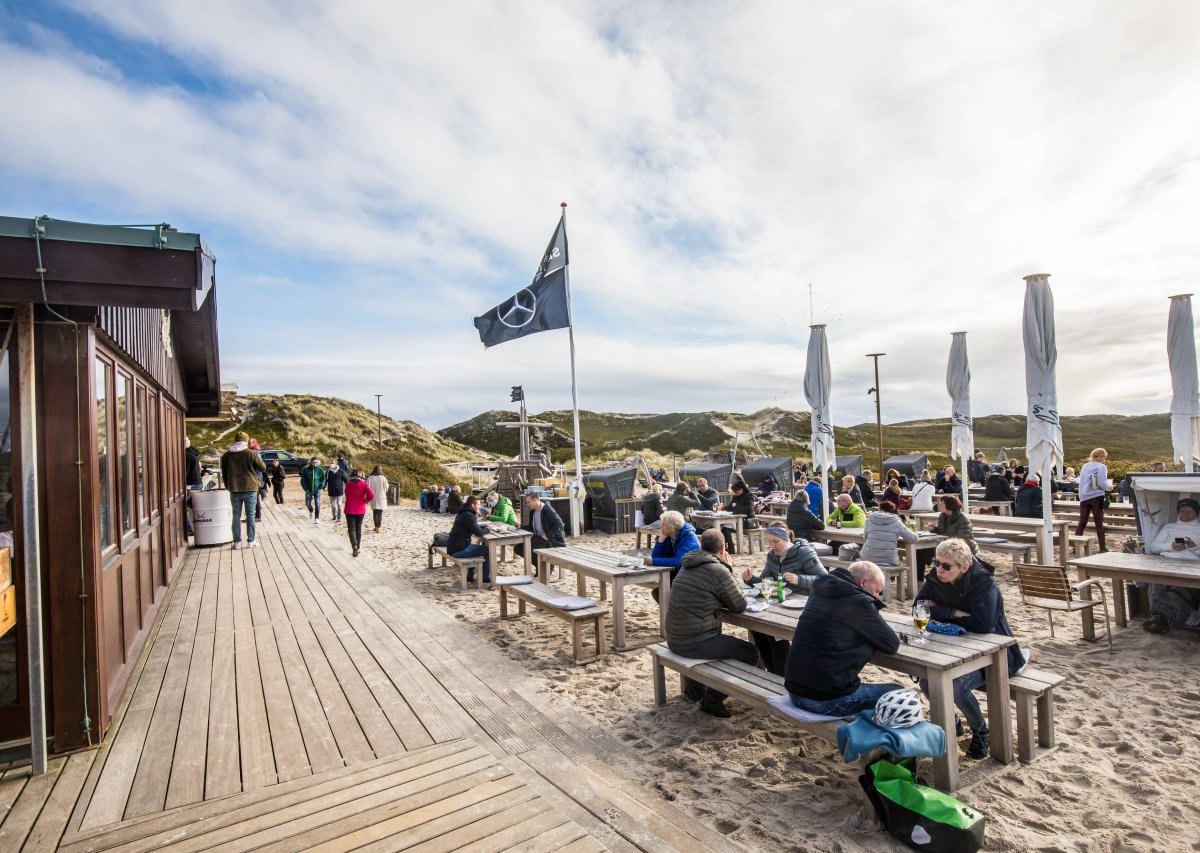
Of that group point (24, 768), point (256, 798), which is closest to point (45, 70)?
point (24, 768)

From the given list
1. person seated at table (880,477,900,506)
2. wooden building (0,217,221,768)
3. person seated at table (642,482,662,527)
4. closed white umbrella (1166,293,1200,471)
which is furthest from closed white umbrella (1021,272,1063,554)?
wooden building (0,217,221,768)

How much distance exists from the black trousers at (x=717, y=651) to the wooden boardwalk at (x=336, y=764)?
752 millimetres

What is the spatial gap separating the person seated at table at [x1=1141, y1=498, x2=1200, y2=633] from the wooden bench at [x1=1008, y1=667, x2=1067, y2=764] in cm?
311

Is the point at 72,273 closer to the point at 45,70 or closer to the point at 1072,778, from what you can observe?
the point at 45,70

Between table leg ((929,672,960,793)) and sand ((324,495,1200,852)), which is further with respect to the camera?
table leg ((929,672,960,793))

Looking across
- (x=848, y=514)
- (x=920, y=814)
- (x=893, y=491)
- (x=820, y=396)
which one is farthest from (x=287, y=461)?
(x=920, y=814)

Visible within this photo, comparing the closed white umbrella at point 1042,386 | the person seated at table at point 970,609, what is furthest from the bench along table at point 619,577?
the closed white umbrella at point 1042,386

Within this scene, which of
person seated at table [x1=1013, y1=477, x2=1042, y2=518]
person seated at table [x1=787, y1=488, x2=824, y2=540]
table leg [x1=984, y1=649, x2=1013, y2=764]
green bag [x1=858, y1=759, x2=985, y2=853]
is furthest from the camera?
person seated at table [x1=1013, y1=477, x2=1042, y2=518]

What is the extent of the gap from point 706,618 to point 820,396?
694 cm

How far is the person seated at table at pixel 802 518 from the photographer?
8617 mm

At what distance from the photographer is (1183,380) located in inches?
347

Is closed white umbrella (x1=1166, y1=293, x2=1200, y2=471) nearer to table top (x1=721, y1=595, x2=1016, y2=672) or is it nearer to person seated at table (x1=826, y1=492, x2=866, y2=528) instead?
person seated at table (x1=826, y1=492, x2=866, y2=528)

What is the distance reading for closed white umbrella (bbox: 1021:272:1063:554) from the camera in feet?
25.9

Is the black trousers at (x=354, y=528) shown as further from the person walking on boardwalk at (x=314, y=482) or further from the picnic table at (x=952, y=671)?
the picnic table at (x=952, y=671)
